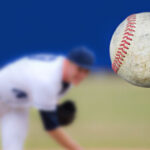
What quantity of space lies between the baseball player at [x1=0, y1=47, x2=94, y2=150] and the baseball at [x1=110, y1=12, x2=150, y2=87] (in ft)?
2.77

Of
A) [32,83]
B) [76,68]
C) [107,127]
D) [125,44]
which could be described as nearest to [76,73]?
[76,68]

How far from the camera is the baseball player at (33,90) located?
2.64 m

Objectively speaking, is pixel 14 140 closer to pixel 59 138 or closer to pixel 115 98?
pixel 59 138

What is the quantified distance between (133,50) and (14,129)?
122 centimetres

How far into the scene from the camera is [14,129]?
263 cm

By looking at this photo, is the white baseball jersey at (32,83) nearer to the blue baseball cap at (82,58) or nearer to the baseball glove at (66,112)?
the blue baseball cap at (82,58)

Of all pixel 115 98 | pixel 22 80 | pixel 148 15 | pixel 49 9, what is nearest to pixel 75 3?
pixel 49 9

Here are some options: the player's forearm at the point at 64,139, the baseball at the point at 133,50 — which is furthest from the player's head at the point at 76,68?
the baseball at the point at 133,50

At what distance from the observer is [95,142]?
4340 millimetres

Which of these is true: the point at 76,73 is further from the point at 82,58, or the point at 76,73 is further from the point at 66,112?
the point at 66,112

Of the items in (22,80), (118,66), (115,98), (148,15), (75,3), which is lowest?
(118,66)

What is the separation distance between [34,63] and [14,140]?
0.59 m

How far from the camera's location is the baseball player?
264cm

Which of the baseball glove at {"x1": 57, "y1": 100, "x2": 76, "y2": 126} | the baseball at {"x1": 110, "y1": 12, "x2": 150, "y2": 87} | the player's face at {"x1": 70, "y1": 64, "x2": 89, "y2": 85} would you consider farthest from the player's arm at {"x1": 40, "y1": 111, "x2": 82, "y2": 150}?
the baseball at {"x1": 110, "y1": 12, "x2": 150, "y2": 87}
